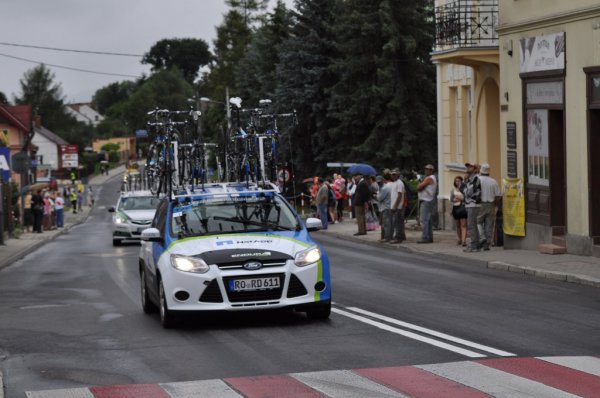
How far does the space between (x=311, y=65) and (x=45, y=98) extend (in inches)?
4073

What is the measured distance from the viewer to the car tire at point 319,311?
13.2 m

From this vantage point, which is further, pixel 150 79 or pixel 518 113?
pixel 150 79

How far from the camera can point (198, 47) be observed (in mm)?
171375

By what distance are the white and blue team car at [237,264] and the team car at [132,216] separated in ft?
65.7

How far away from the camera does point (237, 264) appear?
12.8m

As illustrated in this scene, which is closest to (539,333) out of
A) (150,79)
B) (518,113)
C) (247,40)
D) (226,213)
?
(226,213)

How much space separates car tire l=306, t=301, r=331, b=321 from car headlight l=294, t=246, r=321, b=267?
465 millimetres

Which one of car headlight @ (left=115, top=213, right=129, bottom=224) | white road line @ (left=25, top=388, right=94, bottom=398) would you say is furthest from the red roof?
white road line @ (left=25, top=388, right=94, bottom=398)

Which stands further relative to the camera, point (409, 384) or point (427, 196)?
point (427, 196)

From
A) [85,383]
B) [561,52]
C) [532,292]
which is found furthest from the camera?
[561,52]

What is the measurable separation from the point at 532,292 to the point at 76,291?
23.1 feet

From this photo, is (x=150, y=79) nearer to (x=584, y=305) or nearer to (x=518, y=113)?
(x=518, y=113)

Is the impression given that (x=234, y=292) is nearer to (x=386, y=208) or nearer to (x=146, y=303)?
(x=146, y=303)

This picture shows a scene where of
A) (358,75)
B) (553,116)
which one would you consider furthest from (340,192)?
(553,116)
